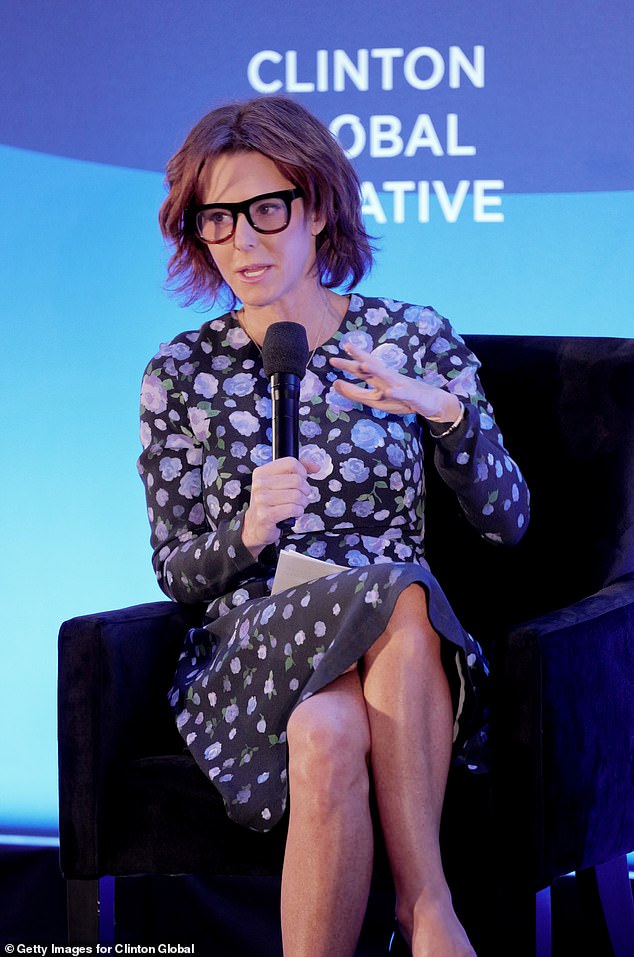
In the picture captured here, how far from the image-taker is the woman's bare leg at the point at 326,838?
51.4 inches

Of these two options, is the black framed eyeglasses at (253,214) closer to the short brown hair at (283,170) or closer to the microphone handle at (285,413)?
the short brown hair at (283,170)

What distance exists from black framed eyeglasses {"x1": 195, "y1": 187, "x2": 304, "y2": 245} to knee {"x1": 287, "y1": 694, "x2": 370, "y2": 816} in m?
0.78

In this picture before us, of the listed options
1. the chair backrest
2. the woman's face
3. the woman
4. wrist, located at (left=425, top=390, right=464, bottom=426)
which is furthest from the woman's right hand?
the chair backrest

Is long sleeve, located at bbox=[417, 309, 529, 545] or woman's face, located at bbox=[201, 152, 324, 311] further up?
woman's face, located at bbox=[201, 152, 324, 311]

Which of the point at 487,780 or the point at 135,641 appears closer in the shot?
the point at 487,780

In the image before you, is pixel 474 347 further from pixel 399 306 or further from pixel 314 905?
pixel 314 905

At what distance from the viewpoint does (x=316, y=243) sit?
1.99 metres

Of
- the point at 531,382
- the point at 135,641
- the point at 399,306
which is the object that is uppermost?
the point at 399,306

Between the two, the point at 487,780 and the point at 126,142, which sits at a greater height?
the point at 126,142

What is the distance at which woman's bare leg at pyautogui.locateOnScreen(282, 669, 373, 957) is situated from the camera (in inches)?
51.4

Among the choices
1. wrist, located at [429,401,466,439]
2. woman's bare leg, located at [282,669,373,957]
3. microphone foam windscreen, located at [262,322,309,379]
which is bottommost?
woman's bare leg, located at [282,669,373,957]

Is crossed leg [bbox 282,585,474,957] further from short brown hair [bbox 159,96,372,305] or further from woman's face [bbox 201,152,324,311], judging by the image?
short brown hair [bbox 159,96,372,305]

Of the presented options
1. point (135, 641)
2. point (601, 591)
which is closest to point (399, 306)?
point (601, 591)

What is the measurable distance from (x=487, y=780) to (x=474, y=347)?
848mm
